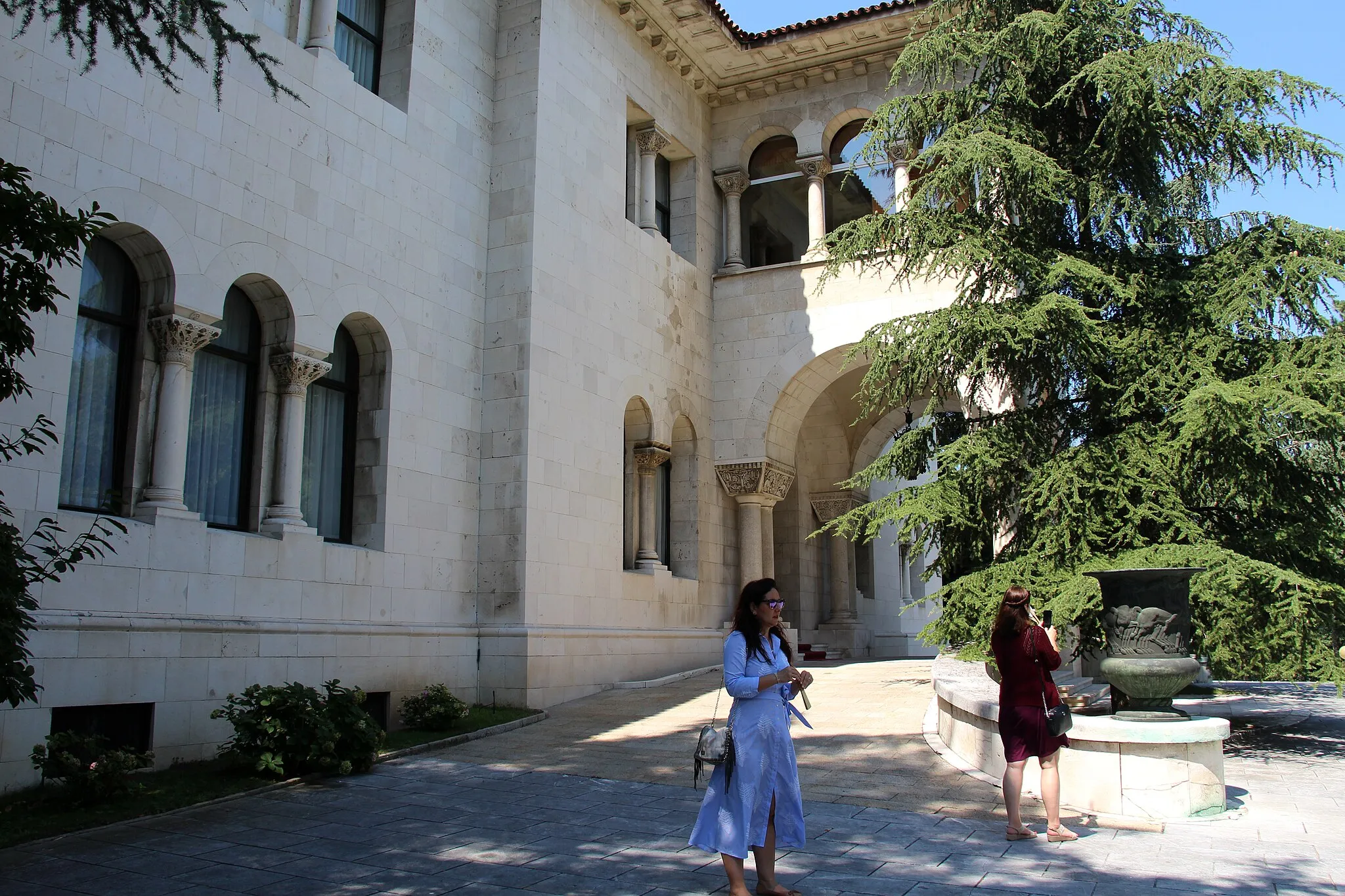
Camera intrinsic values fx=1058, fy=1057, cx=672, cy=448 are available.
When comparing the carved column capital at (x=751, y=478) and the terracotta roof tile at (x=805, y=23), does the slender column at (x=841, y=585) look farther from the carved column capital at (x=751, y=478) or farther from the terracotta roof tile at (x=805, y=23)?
the terracotta roof tile at (x=805, y=23)

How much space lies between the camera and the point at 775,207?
71.6 ft

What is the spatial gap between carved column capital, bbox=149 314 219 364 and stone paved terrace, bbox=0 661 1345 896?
4317 millimetres

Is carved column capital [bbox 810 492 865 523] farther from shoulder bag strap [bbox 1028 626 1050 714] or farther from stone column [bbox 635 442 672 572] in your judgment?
shoulder bag strap [bbox 1028 626 1050 714]

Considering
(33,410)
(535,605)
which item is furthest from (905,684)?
(33,410)

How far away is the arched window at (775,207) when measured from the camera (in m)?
20.3

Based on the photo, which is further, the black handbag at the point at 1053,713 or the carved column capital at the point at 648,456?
the carved column capital at the point at 648,456

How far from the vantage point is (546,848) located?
248 inches

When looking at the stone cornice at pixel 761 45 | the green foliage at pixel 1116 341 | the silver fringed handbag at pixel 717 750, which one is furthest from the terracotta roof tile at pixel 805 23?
the silver fringed handbag at pixel 717 750

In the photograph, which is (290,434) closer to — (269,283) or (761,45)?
A: (269,283)

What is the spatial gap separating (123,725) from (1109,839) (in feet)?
26.4

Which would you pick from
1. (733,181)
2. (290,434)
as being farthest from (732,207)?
(290,434)

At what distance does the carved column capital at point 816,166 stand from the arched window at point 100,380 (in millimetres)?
12325

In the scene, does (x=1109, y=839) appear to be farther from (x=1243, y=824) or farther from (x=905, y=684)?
(x=905, y=684)

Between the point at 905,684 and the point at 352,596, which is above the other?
the point at 352,596
